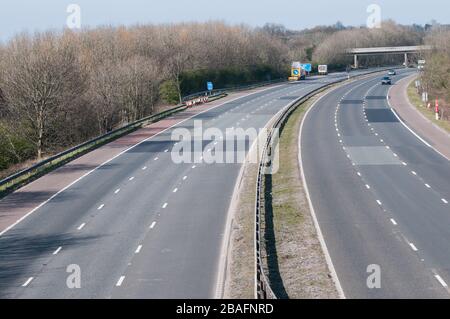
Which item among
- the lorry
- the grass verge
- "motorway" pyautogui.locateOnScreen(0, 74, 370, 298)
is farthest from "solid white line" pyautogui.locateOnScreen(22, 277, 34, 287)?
the lorry

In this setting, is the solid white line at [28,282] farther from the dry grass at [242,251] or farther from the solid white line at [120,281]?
the dry grass at [242,251]

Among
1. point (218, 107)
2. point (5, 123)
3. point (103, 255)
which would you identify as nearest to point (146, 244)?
point (103, 255)

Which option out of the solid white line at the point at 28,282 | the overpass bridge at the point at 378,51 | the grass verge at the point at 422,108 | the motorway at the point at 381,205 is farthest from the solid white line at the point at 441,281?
the overpass bridge at the point at 378,51

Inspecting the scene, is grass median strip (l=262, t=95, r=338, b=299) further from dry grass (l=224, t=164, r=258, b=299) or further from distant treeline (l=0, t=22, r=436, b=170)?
distant treeline (l=0, t=22, r=436, b=170)

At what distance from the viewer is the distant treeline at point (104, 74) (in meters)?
54.8

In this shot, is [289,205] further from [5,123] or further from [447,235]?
[5,123]

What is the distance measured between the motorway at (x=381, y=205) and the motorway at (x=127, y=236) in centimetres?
392

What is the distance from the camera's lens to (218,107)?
78.4 metres

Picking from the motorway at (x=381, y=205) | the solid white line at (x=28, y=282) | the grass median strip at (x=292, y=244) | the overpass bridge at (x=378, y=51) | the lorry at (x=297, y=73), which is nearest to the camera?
the grass median strip at (x=292, y=244)

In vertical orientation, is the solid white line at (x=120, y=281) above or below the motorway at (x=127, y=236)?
above

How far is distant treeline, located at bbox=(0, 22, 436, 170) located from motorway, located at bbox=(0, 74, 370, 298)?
14.0 metres
